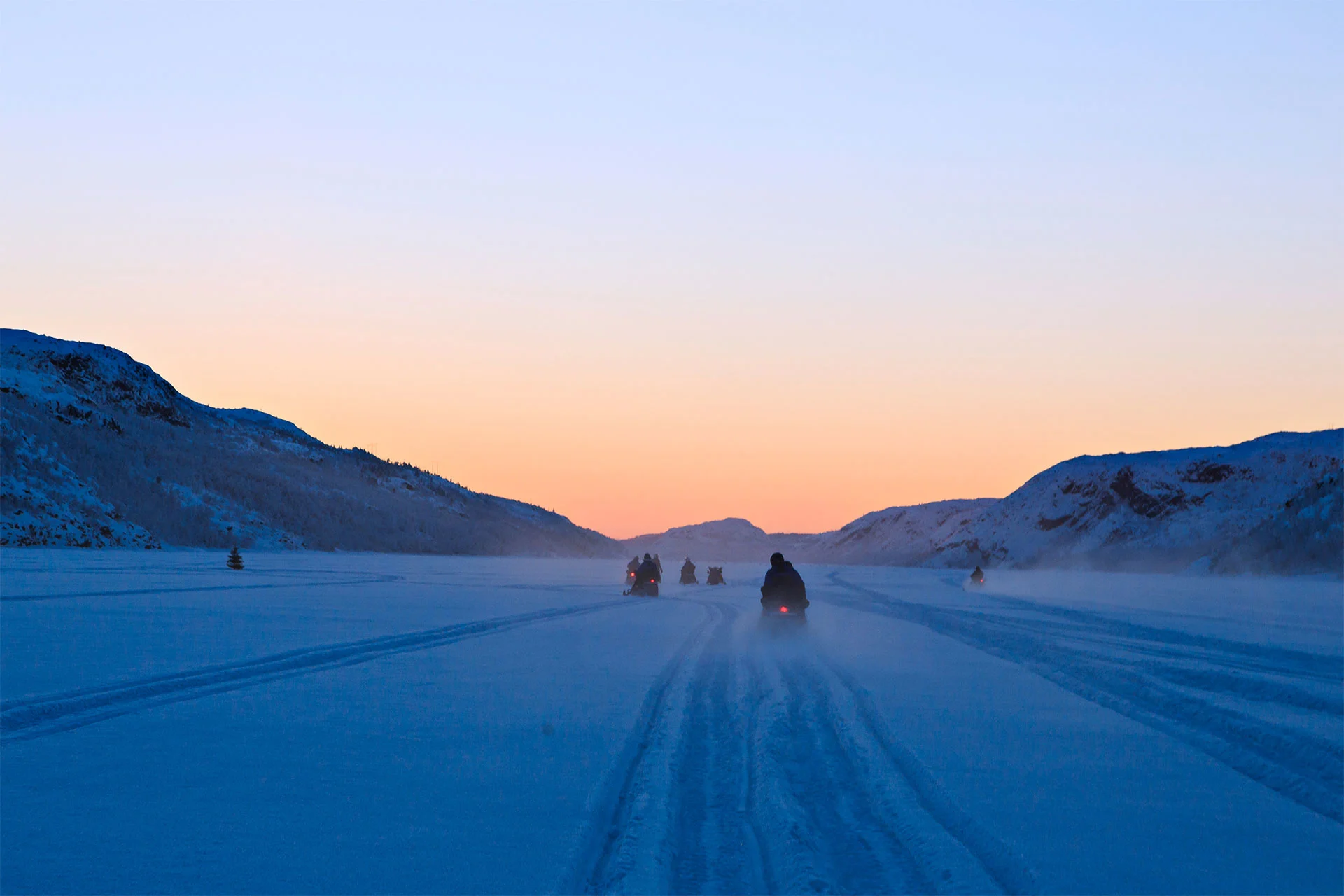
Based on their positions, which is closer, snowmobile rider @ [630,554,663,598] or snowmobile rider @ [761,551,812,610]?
snowmobile rider @ [761,551,812,610]

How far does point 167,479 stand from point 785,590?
10273 centimetres

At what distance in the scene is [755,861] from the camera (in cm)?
511

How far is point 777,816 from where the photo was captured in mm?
5867

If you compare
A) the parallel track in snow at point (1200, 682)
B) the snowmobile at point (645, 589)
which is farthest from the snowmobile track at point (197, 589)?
the parallel track in snow at point (1200, 682)

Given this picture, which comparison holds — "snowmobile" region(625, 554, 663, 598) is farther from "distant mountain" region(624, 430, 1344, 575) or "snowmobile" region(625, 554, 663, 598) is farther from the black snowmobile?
"distant mountain" region(624, 430, 1344, 575)

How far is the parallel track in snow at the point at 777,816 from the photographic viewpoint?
4852mm

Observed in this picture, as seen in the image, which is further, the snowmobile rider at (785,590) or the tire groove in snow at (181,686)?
the snowmobile rider at (785,590)

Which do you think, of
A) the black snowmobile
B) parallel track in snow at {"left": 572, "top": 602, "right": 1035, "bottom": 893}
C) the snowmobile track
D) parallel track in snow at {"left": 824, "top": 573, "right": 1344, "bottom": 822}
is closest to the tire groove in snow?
parallel track in snow at {"left": 572, "top": 602, "right": 1035, "bottom": 893}

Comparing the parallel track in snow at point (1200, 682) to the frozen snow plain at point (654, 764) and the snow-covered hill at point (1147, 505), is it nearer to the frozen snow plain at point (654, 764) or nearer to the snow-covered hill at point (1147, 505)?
the frozen snow plain at point (654, 764)

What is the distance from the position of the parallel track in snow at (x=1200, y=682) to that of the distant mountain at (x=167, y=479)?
229 feet

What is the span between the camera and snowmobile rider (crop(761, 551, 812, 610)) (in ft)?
62.2

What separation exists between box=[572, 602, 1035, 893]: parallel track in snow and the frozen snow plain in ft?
0.09

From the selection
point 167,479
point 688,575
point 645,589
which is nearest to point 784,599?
point 645,589

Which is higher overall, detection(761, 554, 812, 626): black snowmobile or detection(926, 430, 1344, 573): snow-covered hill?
detection(926, 430, 1344, 573): snow-covered hill
